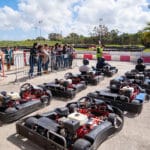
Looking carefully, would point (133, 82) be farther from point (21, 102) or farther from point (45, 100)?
point (21, 102)

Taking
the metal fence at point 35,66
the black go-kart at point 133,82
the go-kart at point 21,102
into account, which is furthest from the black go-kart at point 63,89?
the metal fence at point 35,66

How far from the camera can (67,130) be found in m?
4.66

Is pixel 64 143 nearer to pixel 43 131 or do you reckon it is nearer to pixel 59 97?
pixel 43 131

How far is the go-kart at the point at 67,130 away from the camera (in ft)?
14.6

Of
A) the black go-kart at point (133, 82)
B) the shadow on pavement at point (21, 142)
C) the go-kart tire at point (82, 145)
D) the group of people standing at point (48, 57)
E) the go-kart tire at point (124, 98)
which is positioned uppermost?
the group of people standing at point (48, 57)

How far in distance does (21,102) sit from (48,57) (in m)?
6.47

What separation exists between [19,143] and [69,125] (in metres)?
1.34

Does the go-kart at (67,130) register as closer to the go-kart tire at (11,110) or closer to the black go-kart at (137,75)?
the go-kart tire at (11,110)

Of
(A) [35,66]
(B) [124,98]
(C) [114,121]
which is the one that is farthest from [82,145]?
(A) [35,66]

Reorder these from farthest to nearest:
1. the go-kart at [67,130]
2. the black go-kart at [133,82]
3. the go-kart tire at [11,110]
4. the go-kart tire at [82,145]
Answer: the black go-kart at [133,82]
the go-kart tire at [11,110]
the go-kart at [67,130]
the go-kart tire at [82,145]

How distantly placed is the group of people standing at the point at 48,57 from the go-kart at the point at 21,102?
4832mm

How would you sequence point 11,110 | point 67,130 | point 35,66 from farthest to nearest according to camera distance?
point 35,66
point 11,110
point 67,130

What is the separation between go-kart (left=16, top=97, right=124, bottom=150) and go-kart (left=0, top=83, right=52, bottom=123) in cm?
57

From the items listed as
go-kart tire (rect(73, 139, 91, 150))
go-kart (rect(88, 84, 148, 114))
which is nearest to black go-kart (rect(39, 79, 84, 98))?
go-kart (rect(88, 84, 148, 114))
